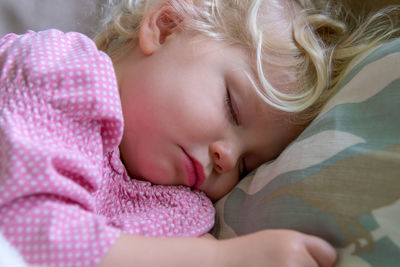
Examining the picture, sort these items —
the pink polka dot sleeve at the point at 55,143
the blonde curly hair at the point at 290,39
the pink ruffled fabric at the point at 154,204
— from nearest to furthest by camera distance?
1. the pink polka dot sleeve at the point at 55,143
2. the pink ruffled fabric at the point at 154,204
3. the blonde curly hair at the point at 290,39

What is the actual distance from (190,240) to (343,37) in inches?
26.8

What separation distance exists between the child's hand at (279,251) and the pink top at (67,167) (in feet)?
0.55

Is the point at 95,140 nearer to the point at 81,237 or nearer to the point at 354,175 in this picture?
the point at 81,237

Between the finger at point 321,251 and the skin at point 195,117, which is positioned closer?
the finger at point 321,251

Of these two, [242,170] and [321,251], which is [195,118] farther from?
[321,251]

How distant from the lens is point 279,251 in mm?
588

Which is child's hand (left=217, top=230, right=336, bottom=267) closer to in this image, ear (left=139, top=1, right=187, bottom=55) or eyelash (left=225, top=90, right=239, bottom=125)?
eyelash (left=225, top=90, right=239, bottom=125)

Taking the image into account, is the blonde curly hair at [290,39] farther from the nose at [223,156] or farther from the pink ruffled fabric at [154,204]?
the pink ruffled fabric at [154,204]

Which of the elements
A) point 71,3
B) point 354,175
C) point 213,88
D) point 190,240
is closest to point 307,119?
point 213,88

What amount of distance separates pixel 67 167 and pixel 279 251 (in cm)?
33

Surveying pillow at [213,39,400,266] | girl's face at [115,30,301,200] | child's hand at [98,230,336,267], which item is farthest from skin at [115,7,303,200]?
child's hand at [98,230,336,267]

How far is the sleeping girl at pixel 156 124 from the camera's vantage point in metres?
0.59

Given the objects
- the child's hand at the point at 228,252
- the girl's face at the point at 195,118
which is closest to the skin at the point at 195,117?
the girl's face at the point at 195,118

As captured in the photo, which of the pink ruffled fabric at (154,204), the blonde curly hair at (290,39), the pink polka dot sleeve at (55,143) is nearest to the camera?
the pink polka dot sleeve at (55,143)
